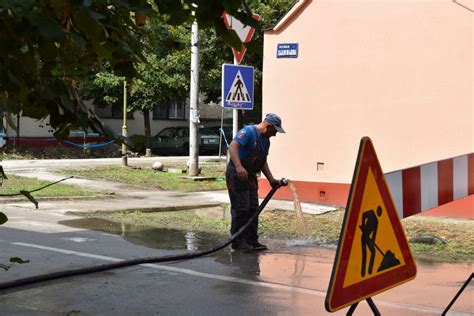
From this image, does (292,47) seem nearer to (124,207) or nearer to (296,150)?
(296,150)

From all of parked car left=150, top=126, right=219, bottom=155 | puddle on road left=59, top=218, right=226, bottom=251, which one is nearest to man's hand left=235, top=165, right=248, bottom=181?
puddle on road left=59, top=218, right=226, bottom=251

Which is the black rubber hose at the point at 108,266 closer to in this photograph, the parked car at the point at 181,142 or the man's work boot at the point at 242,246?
the man's work boot at the point at 242,246

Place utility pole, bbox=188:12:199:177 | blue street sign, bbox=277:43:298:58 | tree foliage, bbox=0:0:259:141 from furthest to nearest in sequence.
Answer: utility pole, bbox=188:12:199:177 → blue street sign, bbox=277:43:298:58 → tree foliage, bbox=0:0:259:141

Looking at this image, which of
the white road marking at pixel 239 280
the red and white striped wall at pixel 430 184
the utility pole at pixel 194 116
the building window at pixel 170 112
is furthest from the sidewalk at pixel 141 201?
the building window at pixel 170 112

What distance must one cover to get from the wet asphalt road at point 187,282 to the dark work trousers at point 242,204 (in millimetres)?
304

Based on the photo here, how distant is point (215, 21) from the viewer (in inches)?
132

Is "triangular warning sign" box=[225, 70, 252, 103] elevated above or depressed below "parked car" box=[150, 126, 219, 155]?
above

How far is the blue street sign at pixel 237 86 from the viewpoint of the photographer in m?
11.9

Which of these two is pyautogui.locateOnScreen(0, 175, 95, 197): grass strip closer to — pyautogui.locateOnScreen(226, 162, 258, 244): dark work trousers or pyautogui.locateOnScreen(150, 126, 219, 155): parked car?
pyautogui.locateOnScreen(226, 162, 258, 244): dark work trousers

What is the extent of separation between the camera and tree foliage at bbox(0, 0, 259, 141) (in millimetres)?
3078

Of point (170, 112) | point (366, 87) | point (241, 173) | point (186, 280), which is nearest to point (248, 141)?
point (241, 173)

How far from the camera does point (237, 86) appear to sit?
39.6 feet

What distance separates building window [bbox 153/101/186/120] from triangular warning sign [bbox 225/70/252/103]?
26.7 meters

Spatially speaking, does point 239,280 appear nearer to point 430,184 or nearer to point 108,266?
point 108,266
